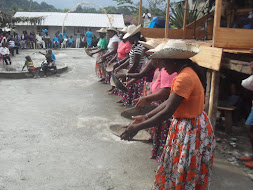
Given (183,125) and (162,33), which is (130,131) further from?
(162,33)

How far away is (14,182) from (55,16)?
1083 inches

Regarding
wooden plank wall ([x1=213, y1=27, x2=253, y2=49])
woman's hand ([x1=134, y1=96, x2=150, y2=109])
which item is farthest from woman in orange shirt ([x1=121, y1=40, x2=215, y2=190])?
wooden plank wall ([x1=213, y1=27, x2=253, y2=49])

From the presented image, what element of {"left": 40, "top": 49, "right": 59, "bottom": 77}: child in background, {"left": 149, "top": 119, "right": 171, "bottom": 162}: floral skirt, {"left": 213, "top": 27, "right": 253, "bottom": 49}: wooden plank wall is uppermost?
{"left": 213, "top": 27, "right": 253, "bottom": 49}: wooden plank wall

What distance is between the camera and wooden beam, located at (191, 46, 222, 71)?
3.50 m

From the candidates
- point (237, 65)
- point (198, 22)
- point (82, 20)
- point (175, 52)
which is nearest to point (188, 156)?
point (175, 52)

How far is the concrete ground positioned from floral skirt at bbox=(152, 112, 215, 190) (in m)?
0.72

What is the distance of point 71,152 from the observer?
3912 mm

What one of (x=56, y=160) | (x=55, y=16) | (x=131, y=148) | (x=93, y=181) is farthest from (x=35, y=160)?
(x=55, y=16)

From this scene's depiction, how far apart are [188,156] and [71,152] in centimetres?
211

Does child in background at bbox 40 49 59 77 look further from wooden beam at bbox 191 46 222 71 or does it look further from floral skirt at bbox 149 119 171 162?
floral skirt at bbox 149 119 171 162

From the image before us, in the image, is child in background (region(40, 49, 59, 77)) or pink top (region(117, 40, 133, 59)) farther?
child in background (region(40, 49, 59, 77))

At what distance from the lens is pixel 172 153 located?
244cm

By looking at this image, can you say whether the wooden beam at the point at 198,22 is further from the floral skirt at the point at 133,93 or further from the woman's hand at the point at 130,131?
the woman's hand at the point at 130,131

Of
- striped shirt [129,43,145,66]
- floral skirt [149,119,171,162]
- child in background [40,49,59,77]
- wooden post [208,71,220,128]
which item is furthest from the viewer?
child in background [40,49,59,77]
